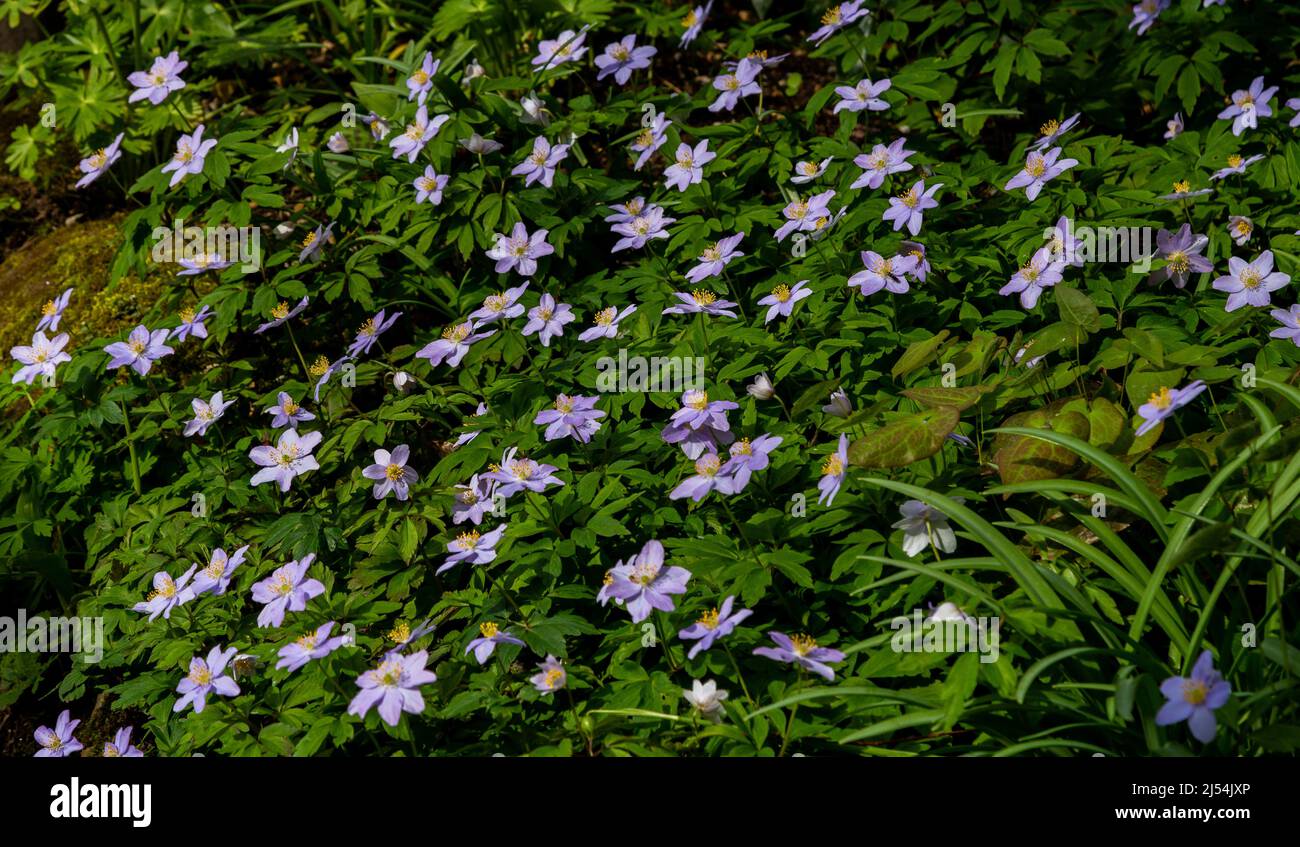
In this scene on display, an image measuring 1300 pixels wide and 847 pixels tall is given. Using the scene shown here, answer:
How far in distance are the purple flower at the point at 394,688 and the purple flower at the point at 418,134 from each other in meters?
1.64

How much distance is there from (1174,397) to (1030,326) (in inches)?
32.2

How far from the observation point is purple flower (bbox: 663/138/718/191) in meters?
3.00

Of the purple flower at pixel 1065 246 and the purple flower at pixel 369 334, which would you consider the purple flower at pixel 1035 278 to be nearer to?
the purple flower at pixel 1065 246

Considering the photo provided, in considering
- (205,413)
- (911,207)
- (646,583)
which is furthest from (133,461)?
(911,207)

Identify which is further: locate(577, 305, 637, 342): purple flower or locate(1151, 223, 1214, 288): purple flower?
locate(577, 305, 637, 342): purple flower

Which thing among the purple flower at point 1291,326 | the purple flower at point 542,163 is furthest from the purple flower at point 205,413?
the purple flower at point 1291,326

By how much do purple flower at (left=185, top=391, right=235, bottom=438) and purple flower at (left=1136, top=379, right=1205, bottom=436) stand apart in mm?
2062

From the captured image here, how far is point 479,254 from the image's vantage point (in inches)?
133

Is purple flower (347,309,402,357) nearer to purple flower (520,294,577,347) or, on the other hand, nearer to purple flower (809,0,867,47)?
purple flower (520,294,577,347)

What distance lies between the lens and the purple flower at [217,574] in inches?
92.0
